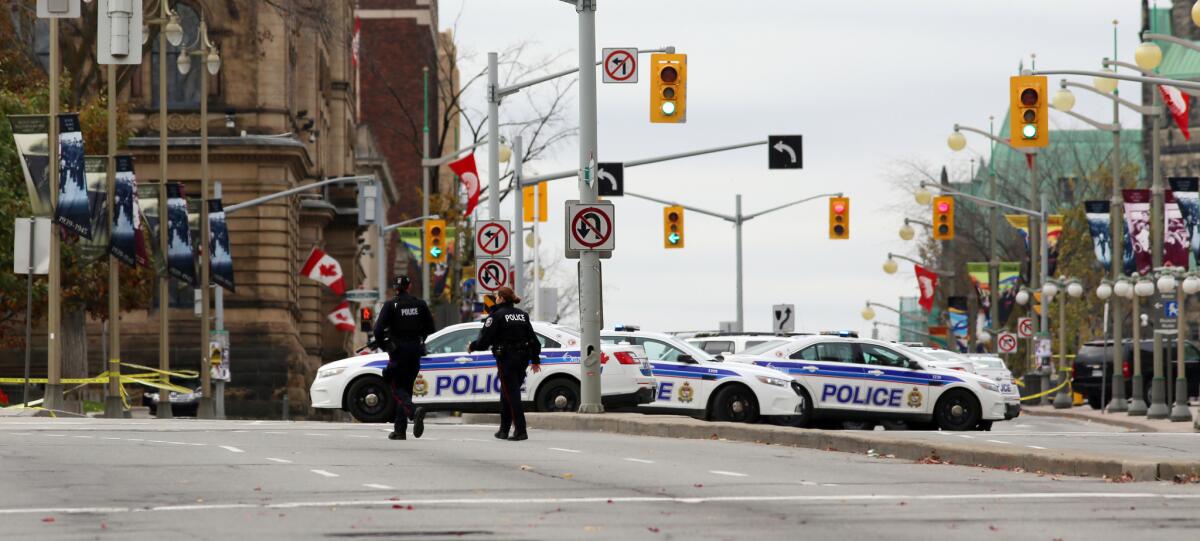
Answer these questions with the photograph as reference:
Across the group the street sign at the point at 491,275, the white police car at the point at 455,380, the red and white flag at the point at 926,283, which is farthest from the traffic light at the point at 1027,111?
the red and white flag at the point at 926,283

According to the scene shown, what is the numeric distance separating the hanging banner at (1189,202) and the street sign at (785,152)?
6687 millimetres

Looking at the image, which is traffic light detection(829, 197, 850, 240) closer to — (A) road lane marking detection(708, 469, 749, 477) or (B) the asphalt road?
(B) the asphalt road

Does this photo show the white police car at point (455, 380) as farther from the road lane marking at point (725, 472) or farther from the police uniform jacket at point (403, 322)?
the road lane marking at point (725, 472)

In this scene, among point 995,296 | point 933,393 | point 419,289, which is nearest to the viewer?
point 933,393

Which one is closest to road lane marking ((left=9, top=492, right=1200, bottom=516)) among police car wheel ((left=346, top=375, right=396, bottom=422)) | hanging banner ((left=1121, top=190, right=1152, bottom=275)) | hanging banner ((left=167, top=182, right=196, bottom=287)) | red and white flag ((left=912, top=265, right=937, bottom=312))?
police car wheel ((left=346, top=375, right=396, bottom=422))

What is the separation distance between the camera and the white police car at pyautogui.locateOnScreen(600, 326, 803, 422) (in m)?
29.1

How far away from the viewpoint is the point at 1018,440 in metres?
26.3

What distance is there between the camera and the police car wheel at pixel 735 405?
29.1m

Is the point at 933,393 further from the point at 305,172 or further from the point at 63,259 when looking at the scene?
the point at 305,172

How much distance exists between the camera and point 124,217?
3838 centimetres

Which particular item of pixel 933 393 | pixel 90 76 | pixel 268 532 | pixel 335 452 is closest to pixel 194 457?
Answer: pixel 335 452

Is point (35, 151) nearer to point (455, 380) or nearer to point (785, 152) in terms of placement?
point (455, 380)

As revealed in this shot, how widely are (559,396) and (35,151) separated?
10123 mm

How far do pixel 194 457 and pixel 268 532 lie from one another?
676 cm
